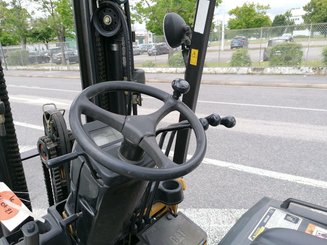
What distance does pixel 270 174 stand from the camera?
3.06 m

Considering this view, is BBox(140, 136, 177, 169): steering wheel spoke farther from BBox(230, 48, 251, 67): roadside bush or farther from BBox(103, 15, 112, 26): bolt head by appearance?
BBox(230, 48, 251, 67): roadside bush

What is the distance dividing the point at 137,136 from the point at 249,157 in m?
2.80

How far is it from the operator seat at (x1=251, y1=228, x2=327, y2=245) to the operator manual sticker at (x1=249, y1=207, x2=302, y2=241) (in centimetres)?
24

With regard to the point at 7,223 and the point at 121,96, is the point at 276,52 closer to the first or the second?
the point at 121,96

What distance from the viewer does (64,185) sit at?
1.75 metres

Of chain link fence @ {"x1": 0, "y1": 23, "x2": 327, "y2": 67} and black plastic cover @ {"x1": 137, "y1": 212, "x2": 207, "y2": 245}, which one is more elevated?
chain link fence @ {"x1": 0, "y1": 23, "x2": 327, "y2": 67}

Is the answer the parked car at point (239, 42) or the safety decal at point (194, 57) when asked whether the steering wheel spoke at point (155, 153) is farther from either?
the parked car at point (239, 42)

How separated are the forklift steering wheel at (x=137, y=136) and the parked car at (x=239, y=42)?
11554 millimetres

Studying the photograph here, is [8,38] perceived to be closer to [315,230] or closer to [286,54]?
[286,54]

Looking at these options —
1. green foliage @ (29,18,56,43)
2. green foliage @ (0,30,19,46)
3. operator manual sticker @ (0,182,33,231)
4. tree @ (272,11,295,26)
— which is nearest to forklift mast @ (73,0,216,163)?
operator manual sticker @ (0,182,33,231)

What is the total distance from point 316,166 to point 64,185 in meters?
2.75

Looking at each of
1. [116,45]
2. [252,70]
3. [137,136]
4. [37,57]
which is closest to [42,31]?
[37,57]

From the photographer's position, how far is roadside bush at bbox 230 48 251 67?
11.3 m

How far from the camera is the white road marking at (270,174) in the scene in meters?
2.84
